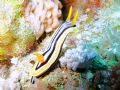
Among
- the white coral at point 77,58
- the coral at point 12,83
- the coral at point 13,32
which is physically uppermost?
the coral at point 13,32

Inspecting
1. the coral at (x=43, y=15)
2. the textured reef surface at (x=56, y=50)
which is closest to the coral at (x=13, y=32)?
the textured reef surface at (x=56, y=50)

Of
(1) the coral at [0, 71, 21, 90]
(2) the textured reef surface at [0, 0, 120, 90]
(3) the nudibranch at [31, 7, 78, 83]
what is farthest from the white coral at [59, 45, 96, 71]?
(1) the coral at [0, 71, 21, 90]

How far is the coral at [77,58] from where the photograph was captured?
272cm

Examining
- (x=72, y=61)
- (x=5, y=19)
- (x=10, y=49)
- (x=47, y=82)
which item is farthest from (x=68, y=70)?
(x=5, y=19)

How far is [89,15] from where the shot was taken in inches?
142

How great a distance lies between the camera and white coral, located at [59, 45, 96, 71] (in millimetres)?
2721

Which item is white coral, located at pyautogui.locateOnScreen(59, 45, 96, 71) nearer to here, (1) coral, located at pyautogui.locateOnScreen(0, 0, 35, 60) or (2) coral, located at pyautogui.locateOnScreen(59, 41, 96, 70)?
(2) coral, located at pyautogui.locateOnScreen(59, 41, 96, 70)

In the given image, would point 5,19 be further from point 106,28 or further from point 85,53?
point 106,28

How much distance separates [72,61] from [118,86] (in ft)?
1.87

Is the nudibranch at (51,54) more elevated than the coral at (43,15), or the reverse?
the coral at (43,15)

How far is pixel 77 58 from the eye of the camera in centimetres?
277

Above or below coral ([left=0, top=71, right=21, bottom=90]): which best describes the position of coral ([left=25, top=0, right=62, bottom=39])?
above

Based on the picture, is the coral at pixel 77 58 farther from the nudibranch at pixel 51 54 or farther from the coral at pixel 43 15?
the coral at pixel 43 15

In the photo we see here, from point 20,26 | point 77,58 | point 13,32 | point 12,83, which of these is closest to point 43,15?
point 20,26
